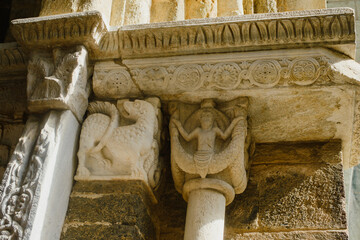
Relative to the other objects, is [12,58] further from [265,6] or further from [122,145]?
[265,6]

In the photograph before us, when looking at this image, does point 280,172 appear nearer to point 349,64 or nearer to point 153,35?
point 349,64

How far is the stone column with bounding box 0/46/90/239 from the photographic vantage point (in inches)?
86.2

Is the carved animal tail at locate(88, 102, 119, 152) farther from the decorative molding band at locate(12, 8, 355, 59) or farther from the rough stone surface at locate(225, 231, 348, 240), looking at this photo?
the rough stone surface at locate(225, 231, 348, 240)

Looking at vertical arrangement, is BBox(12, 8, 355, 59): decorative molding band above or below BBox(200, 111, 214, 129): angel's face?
above

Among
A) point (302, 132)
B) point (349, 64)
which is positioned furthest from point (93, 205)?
point (349, 64)

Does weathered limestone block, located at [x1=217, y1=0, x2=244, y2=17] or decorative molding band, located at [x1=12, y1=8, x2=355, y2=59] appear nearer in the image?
decorative molding band, located at [x1=12, y1=8, x2=355, y2=59]

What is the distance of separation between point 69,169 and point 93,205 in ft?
0.69

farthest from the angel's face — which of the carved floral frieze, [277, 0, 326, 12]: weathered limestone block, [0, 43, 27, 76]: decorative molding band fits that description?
[0, 43, 27, 76]: decorative molding band

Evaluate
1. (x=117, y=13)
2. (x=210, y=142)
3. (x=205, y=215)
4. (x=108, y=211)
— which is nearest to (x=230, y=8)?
(x=117, y=13)

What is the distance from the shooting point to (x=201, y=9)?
2859mm

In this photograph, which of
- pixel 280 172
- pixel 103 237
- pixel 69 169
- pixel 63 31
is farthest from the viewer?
pixel 280 172

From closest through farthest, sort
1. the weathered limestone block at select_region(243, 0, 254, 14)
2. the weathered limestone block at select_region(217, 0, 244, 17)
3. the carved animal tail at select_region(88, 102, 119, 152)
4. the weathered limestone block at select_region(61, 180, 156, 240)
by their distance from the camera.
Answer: the weathered limestone block at select_region(61, 180, 156, 240), the carved animal tail at select_region(88, 102, 119, 152), the weathered limestone block at select_region(217, 0, 244, 17), the weathered limestone block at select_region(243, 0, 254, 14)

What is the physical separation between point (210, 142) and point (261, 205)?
1.57 ft

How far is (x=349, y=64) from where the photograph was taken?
8.11 feet
